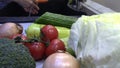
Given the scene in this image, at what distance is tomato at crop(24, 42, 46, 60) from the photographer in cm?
59

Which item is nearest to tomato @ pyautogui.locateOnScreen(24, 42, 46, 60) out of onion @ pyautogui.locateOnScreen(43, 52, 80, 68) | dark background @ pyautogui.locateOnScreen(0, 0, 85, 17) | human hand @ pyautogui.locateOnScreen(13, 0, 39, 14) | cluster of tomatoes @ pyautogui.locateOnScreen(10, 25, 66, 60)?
cluster of tomatoes @ pyautogui.locateOnScreen(10, 25, 66, 60)

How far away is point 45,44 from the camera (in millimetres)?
618

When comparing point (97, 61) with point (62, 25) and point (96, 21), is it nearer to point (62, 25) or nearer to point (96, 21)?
point (96, 21)

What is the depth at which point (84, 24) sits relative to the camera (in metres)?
0.55

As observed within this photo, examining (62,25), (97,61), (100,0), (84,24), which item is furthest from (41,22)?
(100,0)

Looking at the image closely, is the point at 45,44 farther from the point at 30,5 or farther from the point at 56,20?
the point at 30,5

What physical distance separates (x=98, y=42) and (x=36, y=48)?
7.2 inches

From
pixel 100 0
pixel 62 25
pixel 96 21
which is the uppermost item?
pixel 96 21

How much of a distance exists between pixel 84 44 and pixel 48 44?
13 centimetres

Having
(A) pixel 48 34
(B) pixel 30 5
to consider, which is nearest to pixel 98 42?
(A) pixel 48 34

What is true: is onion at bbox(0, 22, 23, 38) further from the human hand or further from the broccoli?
the human hand

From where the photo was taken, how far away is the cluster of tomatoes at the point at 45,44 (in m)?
0.59

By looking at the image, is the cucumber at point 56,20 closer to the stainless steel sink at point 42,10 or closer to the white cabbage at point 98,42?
the white cabbage at point 98,42

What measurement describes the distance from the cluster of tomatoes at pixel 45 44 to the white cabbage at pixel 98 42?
5cm
